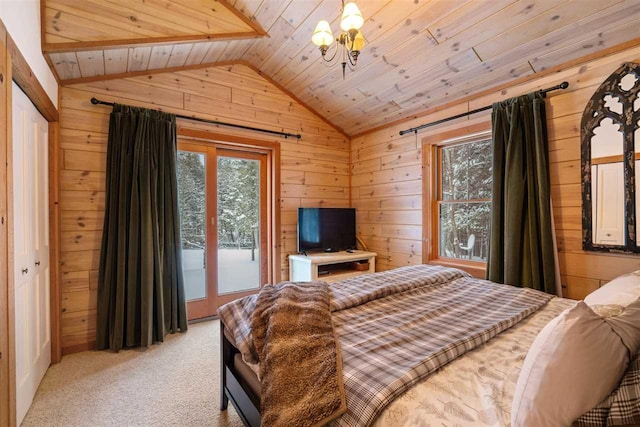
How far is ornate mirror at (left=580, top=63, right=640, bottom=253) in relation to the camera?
203cm

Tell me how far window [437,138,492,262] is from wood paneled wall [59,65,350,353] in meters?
1.47

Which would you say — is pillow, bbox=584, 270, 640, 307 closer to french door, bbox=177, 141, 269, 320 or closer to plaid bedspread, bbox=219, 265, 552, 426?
plaid bedspread, bbox=219, 265, 552, 426

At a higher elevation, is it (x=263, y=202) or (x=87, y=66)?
(x=87, y=66)

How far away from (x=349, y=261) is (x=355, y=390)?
2897mm

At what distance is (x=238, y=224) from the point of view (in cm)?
368

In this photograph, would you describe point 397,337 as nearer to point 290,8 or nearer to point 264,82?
point 290,8

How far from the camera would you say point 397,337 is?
1288mm

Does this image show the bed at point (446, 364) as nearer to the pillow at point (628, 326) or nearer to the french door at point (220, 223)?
the pillow at point (628, 326)

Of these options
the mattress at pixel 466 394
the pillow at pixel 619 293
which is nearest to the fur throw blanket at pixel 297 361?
the mattress at pixel 466 394

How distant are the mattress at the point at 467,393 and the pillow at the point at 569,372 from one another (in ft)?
0.39

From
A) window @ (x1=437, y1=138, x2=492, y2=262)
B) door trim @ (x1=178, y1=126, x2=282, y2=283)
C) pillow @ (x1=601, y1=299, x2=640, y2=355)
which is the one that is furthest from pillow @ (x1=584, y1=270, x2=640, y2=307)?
door trim @ (x1=178, y1=126, x2=282, y2=283)

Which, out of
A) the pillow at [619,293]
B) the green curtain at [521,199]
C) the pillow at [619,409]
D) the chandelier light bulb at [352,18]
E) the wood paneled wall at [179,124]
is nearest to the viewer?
the pillow at [619,409]

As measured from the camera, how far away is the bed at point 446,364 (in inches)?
34.1

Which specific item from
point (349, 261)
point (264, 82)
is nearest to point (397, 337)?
point (349, 261)
